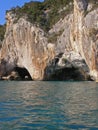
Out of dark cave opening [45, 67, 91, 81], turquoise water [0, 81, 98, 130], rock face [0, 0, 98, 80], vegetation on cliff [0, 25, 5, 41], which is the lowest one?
turquoise water [0, 81, 98, 130]

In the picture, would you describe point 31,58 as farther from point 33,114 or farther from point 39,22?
point 33,114

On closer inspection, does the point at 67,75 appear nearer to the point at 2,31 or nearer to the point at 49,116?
the point at 2,31

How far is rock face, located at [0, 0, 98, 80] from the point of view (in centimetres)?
5984

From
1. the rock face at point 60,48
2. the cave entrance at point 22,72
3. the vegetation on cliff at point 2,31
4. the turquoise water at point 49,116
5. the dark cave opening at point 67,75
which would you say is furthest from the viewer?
the vegetation on cliff at point 2,31

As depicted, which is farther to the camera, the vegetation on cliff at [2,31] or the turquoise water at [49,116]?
the vegetation on cliff at [2,31]

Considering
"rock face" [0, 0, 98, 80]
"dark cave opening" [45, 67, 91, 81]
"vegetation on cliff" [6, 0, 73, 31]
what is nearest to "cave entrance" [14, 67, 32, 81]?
"rock face" [0, 0, 98, 80]

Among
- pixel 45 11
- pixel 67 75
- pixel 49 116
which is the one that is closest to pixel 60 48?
pixel 67 75

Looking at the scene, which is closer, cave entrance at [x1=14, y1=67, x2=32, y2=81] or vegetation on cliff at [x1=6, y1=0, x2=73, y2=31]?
vegetation on cliff at [x1=6, y1=0, x2=73, y2=31]

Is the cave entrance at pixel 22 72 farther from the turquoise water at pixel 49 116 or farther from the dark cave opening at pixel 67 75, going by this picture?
the turquoise water at pixel 49 116

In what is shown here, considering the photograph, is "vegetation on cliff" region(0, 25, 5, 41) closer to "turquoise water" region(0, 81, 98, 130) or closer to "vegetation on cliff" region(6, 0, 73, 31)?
"vegetation on cliff" region(6, 0, 73, 31)

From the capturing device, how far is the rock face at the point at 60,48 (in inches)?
2356

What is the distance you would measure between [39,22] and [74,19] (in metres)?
11.2

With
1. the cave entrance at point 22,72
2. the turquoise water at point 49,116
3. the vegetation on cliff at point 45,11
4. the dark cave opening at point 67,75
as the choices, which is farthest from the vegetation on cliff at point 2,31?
the turquoise water at point 49,116

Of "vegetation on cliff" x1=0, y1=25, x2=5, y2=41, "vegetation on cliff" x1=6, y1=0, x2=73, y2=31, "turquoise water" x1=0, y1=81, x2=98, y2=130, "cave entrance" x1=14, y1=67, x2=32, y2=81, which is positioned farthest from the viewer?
"vegetation on cliff" x1=0, y1=25, x2=5, y2=41
